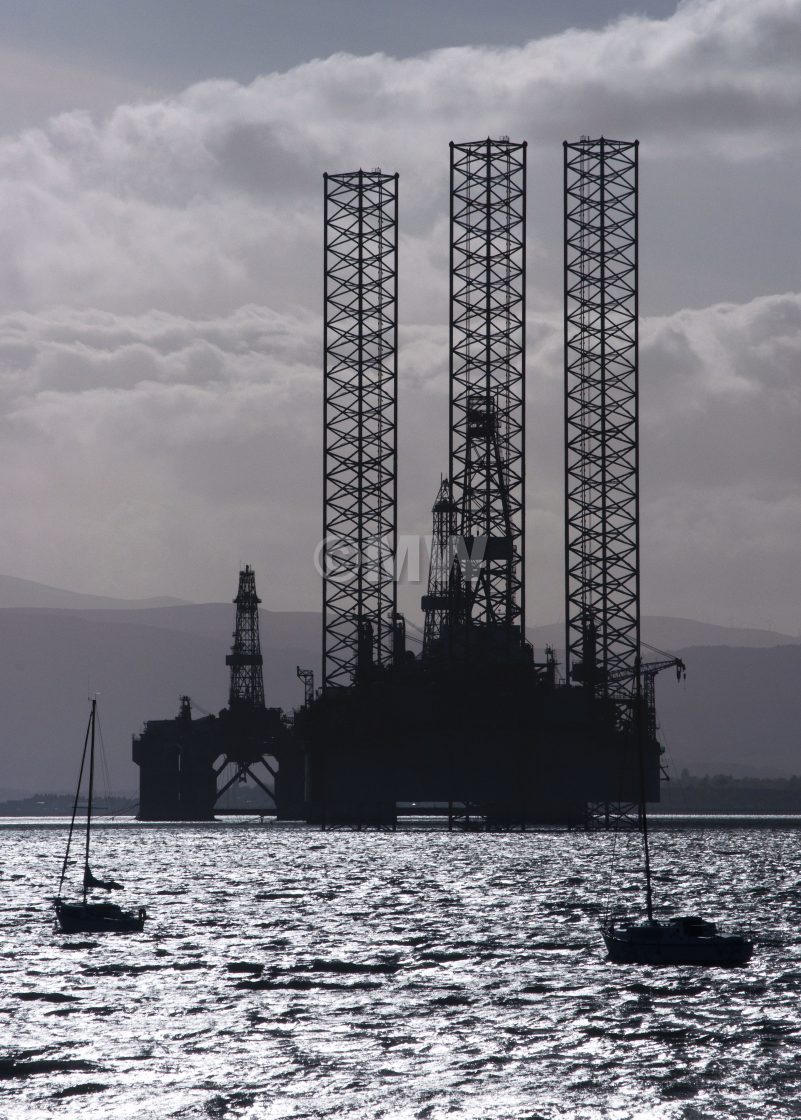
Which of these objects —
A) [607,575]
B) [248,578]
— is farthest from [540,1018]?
[248,578]

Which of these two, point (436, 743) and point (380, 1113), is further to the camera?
point (436, 743)

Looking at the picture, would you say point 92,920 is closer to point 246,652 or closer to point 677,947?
point 677,947

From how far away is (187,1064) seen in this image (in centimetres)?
3562

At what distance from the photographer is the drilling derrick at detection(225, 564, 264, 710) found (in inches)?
7210

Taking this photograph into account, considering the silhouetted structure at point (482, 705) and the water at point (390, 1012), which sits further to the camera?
the silhouetted structure at point (482, 705)

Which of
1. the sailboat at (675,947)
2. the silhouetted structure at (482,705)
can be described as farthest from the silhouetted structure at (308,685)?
the sailboat at (675,947)

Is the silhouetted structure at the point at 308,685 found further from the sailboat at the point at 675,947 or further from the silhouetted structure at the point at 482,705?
the sailboat at the point at 675,947

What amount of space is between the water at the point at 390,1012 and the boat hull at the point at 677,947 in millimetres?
519

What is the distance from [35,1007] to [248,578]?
462 feet

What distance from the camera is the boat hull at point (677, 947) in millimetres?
50344

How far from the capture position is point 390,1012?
41969mm

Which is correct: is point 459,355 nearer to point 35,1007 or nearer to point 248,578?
point 248,578

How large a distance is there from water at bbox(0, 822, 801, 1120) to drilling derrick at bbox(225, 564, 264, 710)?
102326 millimetres

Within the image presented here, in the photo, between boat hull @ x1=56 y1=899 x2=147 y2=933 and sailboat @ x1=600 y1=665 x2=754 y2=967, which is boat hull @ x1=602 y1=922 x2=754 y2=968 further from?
boat hull @ x1=56 y1=899 x2=147 y2=933
